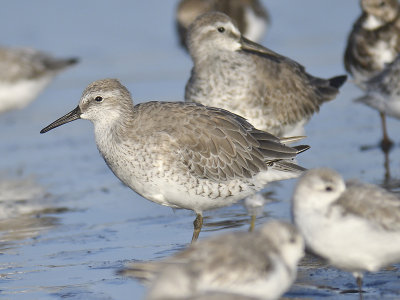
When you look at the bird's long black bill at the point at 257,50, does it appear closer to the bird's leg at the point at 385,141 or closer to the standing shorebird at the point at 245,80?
the standing shorebird at the point at 245,80

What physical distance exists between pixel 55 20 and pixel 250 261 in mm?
13188

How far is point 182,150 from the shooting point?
7.70 m

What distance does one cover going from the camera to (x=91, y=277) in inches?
283

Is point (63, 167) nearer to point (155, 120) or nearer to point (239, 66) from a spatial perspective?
point (239, 66)

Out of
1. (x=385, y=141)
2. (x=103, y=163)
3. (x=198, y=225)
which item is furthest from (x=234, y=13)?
(x=198, y=225)

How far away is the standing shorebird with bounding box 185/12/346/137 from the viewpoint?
9695mm

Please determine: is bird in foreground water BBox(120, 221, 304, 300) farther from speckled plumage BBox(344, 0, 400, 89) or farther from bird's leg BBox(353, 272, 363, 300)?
speckled plumage BBox(344, 0, 400, 89)

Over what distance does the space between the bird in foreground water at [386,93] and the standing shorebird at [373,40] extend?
0.80 m

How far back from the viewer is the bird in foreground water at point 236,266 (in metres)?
5.16

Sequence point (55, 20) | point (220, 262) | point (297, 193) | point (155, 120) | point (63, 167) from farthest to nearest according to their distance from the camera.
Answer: point (55, 20) → point (63, 167) → point (155, 120) → point (297, 193) → point (220, 262)

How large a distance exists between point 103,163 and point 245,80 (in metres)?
2.44

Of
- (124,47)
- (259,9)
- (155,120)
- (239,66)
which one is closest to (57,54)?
(124,47)

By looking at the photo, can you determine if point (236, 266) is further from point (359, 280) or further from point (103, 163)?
point (103, 163)

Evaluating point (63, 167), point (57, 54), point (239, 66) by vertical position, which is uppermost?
point (57, 54)
